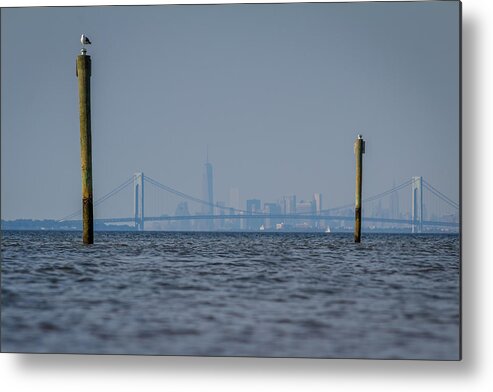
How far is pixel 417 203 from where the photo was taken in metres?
10.7

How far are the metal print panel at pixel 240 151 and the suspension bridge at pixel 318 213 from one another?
9 centimetres

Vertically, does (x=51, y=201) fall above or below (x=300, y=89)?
below

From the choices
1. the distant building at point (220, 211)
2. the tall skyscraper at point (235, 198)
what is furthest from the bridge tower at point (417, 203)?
the distant building at point (220, 211)

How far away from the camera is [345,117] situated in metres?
10.4

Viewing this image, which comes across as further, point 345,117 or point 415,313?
point 345,117

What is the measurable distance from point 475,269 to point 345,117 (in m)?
4.36

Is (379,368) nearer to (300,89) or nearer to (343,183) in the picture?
(300,89)

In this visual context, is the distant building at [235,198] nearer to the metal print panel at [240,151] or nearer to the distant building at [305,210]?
the metal print panel at [240,151]

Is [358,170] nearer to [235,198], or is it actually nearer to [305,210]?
[305,210]

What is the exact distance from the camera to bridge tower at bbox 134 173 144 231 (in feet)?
55.8

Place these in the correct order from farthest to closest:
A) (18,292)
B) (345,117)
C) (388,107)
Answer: (345,117) → (388,107) → (18,292)

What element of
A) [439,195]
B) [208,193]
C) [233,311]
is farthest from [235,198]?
[233,311]

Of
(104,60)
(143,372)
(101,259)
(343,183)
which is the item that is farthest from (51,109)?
(343,183)

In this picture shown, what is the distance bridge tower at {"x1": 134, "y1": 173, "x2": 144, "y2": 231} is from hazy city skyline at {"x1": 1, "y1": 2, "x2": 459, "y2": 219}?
13.7 ft
